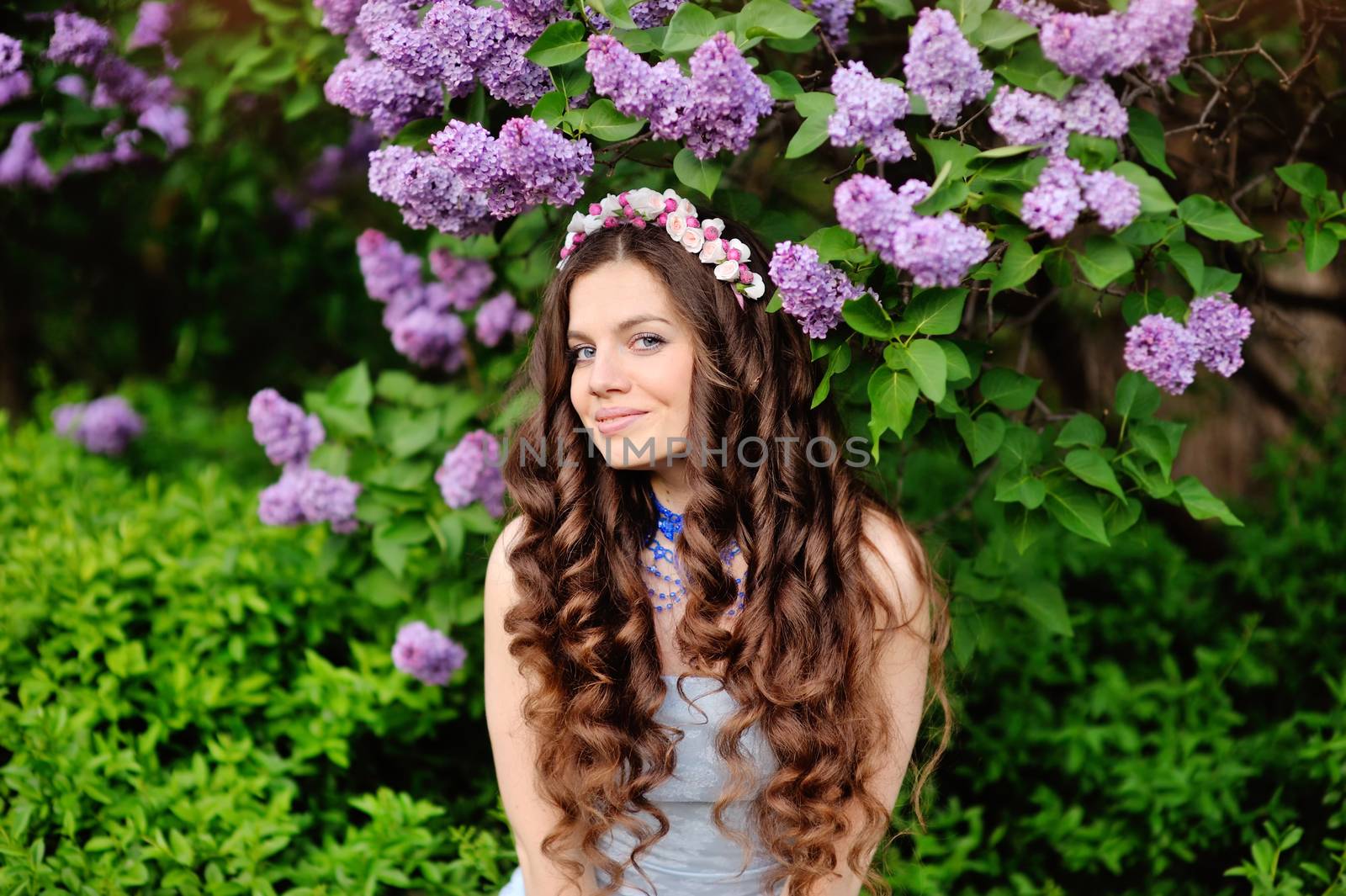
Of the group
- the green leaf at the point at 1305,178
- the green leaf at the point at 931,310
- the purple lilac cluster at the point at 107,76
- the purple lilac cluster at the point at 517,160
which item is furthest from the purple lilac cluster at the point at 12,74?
the green leaf at the point at 1305,178

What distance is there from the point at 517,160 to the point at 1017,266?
0.78m

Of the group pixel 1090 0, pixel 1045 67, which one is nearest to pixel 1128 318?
pixel 1045 67

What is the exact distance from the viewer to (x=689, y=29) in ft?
5.51

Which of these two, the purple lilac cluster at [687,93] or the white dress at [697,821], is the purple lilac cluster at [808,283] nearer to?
the purple lilac cluster at [687,93]

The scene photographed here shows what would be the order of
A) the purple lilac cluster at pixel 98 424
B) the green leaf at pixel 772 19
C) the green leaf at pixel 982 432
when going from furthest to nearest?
1. the purple lilac cluster at pixel 98 424
2. the green leaf at pixel 982 432
3. the green leaf at pixel 772 19

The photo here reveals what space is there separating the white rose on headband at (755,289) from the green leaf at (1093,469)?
0.61 metres

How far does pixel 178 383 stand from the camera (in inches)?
224

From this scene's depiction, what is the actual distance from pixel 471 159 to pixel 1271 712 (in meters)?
2.78

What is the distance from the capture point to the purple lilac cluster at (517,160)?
1.73 metres

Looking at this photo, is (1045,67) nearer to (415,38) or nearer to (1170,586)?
(415,38)

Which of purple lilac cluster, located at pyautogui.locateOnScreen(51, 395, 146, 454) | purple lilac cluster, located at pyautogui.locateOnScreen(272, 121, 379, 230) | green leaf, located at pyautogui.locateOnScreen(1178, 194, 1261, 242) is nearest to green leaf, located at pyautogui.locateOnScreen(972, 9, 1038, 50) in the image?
green leaf, located at pyautogui.locateOnScreen(1178, 194, 1261, 242)

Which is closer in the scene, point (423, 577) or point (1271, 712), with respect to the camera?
point (423, 577)

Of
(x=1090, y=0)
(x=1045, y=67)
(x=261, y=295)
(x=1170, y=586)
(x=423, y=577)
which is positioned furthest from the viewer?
(x=261, y=295)

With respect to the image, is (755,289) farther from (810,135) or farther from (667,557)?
(667,557)
